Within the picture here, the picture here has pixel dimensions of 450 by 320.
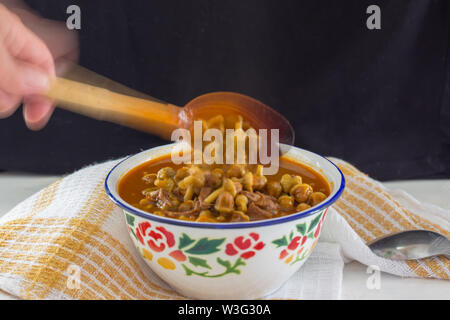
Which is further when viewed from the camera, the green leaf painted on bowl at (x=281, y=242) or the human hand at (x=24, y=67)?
the human hand at (x=24, y=67)

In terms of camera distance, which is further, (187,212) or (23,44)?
(23,44)

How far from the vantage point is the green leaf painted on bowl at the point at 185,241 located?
53.6 inches

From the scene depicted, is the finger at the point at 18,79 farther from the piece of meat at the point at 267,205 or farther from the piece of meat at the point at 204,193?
the piece of meat at the point at 267,205

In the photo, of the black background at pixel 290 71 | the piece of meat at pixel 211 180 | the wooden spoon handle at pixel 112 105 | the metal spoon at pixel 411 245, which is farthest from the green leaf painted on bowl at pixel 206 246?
the black background at pixel 290 71

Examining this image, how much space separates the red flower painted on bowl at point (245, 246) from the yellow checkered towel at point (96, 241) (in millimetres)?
253

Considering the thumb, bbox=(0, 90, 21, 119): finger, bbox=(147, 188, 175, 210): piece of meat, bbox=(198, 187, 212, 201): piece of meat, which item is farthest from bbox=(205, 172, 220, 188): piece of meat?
bbox=(0, 90, 21, 119): finger

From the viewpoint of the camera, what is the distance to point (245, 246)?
53.6 inches

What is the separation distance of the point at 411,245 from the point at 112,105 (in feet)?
3.52

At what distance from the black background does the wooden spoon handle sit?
752 mm

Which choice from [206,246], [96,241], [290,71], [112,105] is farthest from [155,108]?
[290,71]

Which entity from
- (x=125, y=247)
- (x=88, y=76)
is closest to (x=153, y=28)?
(x=88, y=76)

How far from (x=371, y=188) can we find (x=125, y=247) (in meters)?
0.96

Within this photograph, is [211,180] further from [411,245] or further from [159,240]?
[411,245]

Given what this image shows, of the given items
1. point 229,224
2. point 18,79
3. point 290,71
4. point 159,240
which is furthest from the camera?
point 290,71
